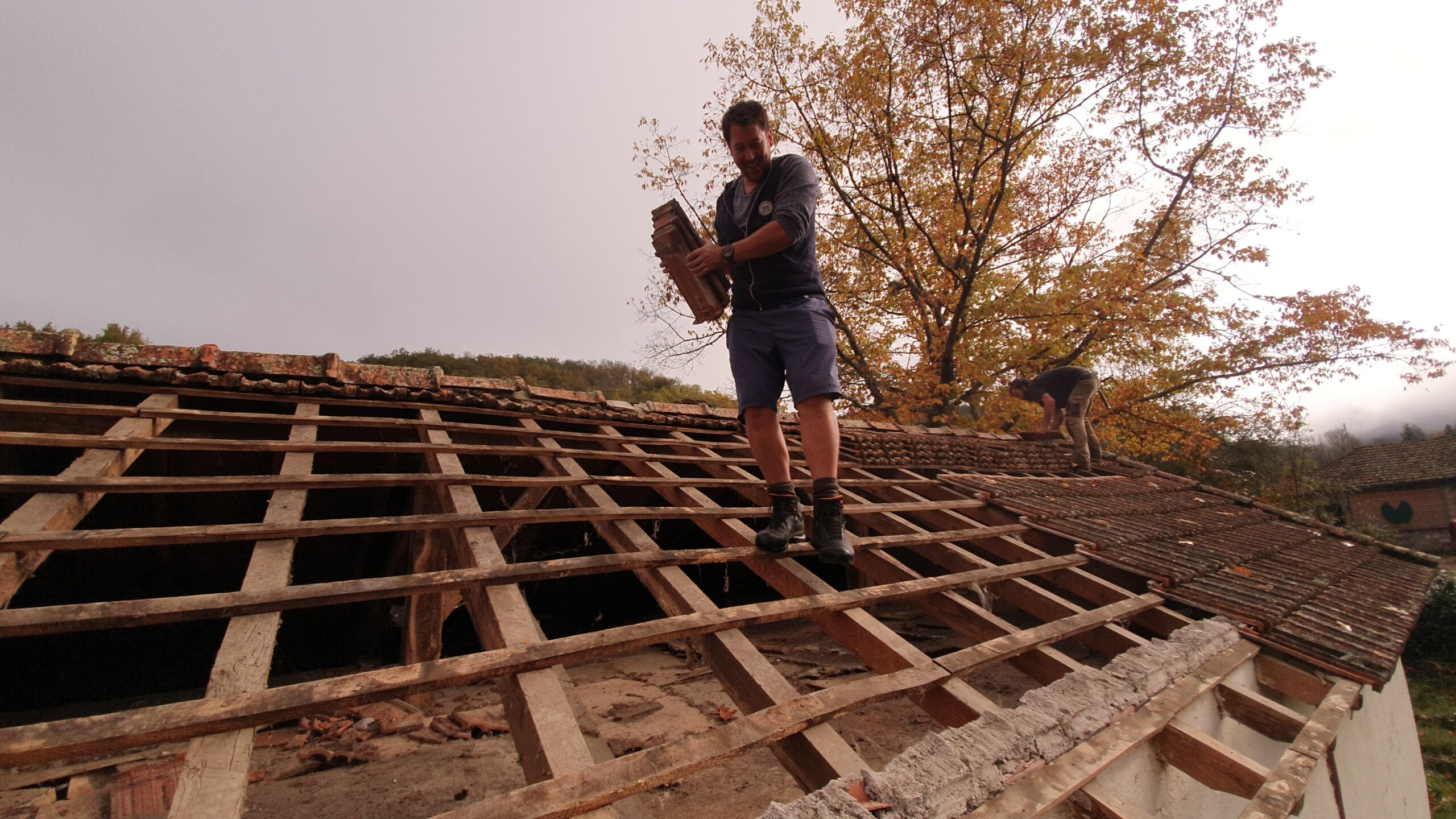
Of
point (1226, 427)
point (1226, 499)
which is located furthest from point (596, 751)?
point (1226, 427)

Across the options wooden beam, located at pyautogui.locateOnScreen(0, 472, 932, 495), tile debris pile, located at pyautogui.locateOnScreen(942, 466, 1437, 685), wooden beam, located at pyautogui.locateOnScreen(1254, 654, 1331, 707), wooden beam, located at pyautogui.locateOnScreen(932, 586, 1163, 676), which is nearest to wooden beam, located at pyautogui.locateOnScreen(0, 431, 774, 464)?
wooden beam, located at pyautogui.locateOnScreen(0, 472, 932, 495)

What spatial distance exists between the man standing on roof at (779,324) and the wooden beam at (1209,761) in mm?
978

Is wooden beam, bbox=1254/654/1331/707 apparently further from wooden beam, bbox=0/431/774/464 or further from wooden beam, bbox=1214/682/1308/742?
wooden beam, bbox=0/431/774/464

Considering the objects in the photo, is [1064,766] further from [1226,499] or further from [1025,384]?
[1025,384]

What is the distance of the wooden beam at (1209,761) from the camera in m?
1.55

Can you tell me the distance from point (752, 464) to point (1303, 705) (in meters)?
2.95

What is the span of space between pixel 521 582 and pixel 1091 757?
144 cm

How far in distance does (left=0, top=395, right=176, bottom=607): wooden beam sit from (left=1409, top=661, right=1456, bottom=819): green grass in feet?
30.7

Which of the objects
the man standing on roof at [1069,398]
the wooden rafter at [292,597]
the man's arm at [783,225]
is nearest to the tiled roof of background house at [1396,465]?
the man standing on roof at [1069,398]

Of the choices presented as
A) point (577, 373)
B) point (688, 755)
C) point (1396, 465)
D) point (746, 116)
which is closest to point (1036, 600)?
point (688, 755)

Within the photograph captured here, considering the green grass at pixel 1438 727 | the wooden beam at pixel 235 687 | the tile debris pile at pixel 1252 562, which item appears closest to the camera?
the wooden beam at pixel 235 687

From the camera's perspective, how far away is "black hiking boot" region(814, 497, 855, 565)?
6.88 ft

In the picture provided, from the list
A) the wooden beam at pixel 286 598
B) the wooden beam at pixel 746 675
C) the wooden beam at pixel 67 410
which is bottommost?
the wooden beam at pixel 746 675

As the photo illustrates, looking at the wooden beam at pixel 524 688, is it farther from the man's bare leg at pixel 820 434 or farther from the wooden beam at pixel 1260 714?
the wooden beam at pixel 1260 714
